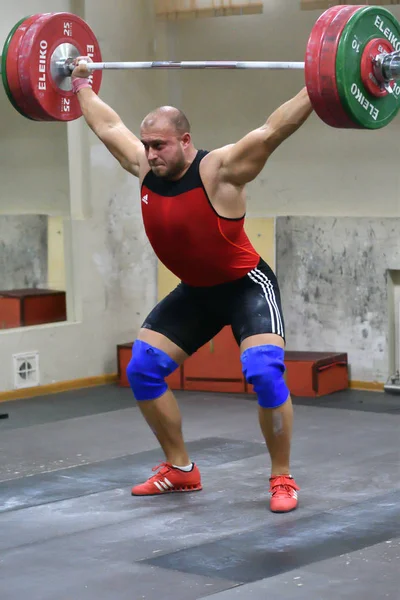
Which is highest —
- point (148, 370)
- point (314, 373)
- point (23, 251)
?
point (23, 251)

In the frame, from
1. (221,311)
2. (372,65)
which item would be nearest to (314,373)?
(221,311)

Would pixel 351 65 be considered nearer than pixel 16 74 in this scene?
Yes

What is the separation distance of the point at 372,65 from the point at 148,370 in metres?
1.32

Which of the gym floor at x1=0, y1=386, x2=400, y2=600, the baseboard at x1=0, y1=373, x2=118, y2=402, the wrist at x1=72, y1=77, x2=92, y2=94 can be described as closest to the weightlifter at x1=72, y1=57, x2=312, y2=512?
the gym floor at x1=0, y1=386, x2=400, y2=600

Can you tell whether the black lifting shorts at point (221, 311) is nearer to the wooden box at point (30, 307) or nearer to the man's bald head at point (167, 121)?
the man's bald head at point (167, 121)

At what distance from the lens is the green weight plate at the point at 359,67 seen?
3637 mm

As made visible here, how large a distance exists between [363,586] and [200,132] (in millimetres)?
4266

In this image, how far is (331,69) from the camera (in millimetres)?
3609

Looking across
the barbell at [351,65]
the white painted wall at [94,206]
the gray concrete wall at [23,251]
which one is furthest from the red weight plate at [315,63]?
the gray concrete wall at [23,251]

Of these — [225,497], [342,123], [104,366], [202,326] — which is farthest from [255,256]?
[104,366]

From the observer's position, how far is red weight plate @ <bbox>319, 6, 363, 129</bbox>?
142 inches

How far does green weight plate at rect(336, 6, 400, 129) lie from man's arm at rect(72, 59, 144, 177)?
2.81ft

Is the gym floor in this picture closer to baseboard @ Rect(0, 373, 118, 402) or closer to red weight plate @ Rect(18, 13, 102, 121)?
baseboard @ Rect(0, 373, 118, 402)

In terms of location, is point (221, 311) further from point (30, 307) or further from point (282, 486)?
point (30, 307)
